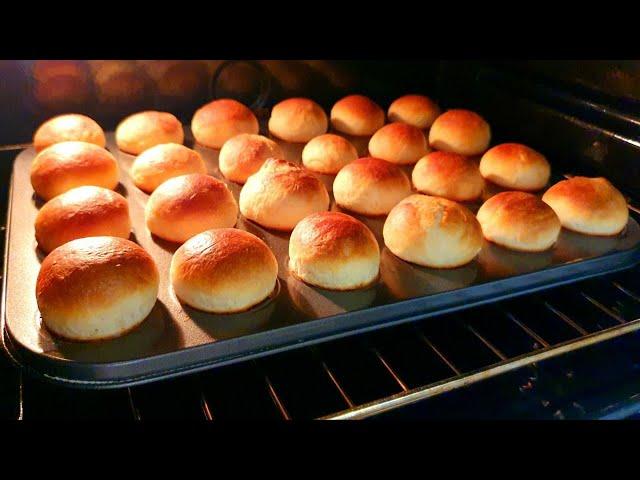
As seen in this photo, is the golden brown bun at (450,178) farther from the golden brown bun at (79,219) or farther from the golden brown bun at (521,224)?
the golden brown bun at (79,219)

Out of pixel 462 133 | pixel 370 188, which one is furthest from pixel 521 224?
pixel 462 133

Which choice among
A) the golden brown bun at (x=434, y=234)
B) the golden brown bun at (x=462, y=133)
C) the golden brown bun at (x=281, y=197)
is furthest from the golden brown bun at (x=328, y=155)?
the golden brown bun at (x=434, y=234)

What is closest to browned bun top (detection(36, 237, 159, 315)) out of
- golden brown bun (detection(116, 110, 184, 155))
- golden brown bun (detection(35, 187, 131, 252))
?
golden brown bun (detection(35, 187, 131, 252))

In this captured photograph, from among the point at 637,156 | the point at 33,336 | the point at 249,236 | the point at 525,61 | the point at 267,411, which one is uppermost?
the point at 525,61

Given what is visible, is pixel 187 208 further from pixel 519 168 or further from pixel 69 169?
pixel 519 168

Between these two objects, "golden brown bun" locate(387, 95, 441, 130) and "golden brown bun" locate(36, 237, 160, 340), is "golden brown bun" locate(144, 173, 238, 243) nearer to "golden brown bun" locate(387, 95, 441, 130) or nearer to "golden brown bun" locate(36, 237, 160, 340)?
"golden brown bun" locate(36, 237, 160, 340)

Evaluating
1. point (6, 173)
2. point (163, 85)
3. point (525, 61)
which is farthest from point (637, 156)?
point (6, 173)

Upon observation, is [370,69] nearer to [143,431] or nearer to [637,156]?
[637,156]
